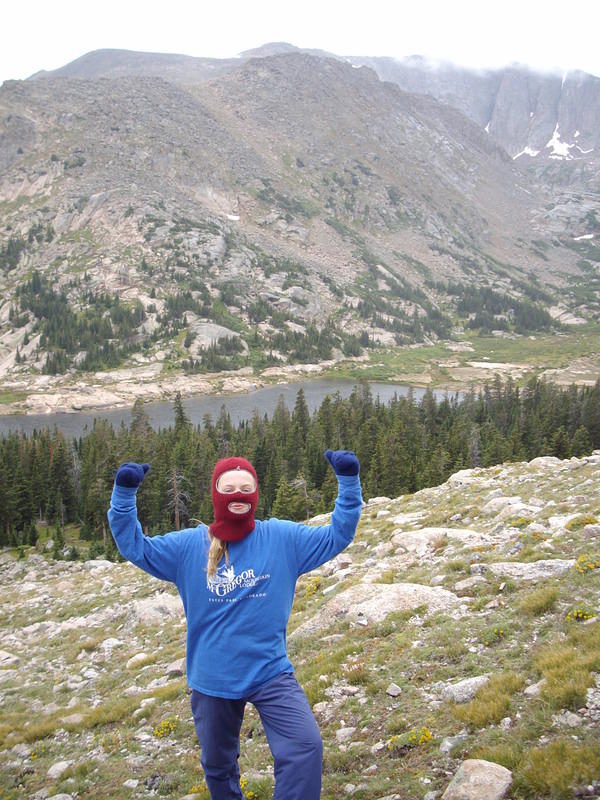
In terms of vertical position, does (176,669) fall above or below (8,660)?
above

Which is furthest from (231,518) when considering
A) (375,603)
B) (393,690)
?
(375,603)

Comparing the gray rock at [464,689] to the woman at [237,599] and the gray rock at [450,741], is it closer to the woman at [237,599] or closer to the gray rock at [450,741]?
Result: the gray rock at [450,741]

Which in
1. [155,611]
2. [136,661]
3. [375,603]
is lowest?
[155,611]

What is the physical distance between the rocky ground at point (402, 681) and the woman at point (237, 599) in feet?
5.58

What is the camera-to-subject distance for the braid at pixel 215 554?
5.11 metres

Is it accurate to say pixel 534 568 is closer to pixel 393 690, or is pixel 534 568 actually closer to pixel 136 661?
pixel 393 690

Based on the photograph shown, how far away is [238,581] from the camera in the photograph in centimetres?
509

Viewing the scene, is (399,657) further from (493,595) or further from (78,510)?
(78,510)

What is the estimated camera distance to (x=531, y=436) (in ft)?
215

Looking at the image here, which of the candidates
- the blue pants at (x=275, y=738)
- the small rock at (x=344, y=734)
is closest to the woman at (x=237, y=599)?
the blue pants at (x=275, y=738)

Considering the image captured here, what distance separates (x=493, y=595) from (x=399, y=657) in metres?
2.65

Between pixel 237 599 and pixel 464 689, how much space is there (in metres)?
3.97

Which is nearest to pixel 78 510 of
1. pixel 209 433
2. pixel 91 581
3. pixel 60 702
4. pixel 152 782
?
pixel 209 433

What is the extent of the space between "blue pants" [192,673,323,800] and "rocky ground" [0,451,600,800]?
4.70 ft
